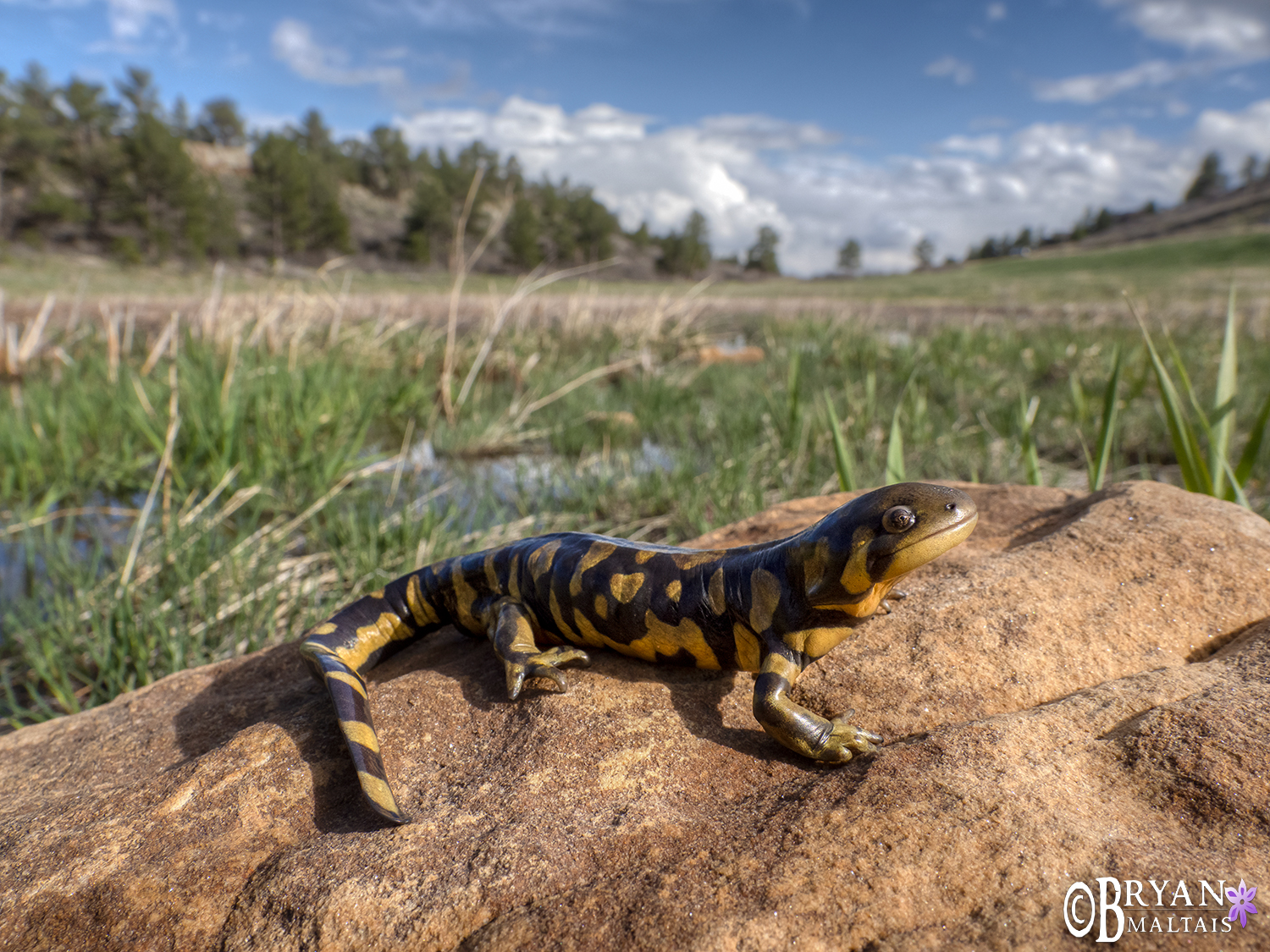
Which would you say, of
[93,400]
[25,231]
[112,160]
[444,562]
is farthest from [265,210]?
[444,562]

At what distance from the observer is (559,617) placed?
2.49m

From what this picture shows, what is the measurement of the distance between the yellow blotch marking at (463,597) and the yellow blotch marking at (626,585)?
2.31ft

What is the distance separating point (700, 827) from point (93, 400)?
7.03 meters

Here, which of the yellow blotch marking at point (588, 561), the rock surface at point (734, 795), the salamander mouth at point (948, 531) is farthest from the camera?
the yellow blotch marking at point (588, 561)

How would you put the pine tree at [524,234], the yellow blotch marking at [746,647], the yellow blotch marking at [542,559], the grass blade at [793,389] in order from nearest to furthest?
1. the yellow blotch marking at [746,647]
2. the yellow blotch marking at [542,559]
3. the grass blade at [793,389]
4. the pine tree at [524,234]

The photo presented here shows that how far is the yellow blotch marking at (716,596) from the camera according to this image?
2.21 metres

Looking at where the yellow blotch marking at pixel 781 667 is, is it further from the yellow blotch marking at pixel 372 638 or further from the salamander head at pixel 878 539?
the yellow blotch marking at pixel 372 638

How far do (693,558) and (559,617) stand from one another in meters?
0.51

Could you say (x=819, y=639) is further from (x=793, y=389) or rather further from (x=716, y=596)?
(x=793, y=389)

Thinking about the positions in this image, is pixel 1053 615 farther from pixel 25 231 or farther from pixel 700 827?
pixel 25 231

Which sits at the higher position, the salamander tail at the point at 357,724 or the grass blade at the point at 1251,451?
the grass blade at the point at 1251,451

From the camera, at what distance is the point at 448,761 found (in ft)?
6.66
